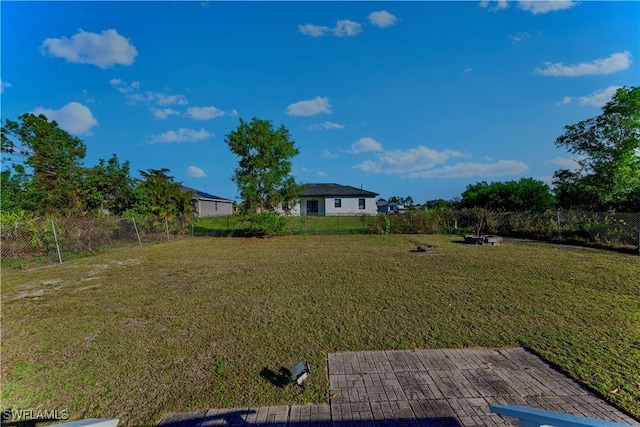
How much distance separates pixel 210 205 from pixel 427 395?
95.3ft

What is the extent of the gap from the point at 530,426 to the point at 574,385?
171 centimetres

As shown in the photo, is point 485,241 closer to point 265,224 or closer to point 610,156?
point 610,156

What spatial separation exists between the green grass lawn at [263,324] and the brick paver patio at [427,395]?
0.13 m

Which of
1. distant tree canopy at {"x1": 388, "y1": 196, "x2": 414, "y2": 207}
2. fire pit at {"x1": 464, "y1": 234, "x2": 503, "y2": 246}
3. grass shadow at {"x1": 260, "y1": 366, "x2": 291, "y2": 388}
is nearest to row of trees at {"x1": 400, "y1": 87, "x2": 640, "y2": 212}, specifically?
fire pit at {"x1": 464, "y1": 234, "x2": 503, "y2": 246}

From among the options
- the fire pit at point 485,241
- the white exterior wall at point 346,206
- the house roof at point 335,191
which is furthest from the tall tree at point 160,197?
the white exterior wall at point 346,206

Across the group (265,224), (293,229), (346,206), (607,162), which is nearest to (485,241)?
(607,162)

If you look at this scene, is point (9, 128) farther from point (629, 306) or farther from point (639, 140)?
point (639, 140)

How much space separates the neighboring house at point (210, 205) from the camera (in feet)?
84.0

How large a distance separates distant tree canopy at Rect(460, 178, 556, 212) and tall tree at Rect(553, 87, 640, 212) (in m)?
2.39

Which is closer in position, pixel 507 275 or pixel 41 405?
pixel 41 405

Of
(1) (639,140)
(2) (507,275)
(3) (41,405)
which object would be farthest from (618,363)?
(1) (639,140)

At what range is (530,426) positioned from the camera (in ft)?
4.15

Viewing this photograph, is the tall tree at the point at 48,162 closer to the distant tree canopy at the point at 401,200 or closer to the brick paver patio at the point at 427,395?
the brick paver patio at the point at 427,395

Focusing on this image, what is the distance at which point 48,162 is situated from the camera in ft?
38.7
